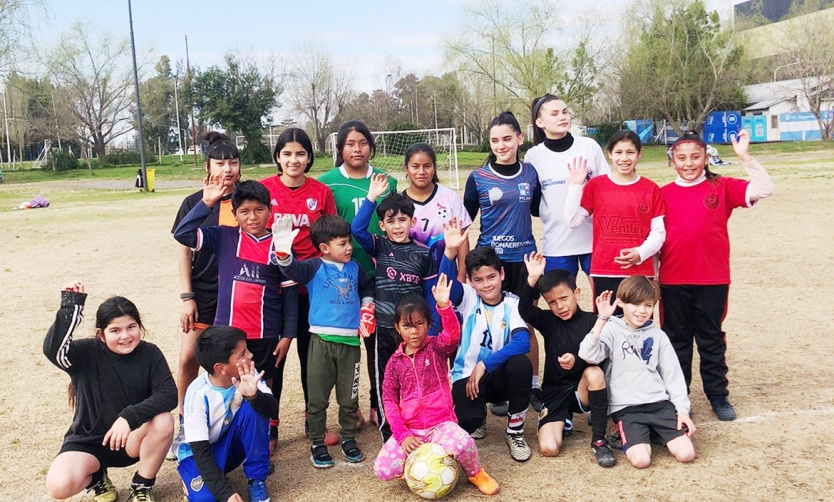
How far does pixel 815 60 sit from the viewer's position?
39406mm

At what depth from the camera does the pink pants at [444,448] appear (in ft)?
10.8

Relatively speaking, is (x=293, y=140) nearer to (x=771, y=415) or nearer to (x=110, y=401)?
(x=110, y=401)

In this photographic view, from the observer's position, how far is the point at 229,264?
147 inches

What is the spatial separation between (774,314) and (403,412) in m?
4.29

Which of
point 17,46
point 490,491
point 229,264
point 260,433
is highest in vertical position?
point 17,46

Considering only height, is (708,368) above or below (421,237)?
below

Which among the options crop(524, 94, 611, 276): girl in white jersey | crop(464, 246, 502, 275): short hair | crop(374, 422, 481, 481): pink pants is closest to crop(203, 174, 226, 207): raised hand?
crop(464, 246, 502, 275): short hair

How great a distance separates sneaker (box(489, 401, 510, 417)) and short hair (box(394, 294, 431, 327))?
1.17m

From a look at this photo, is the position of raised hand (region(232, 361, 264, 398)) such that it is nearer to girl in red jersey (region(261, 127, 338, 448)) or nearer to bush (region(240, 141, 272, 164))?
girl in red jersey (region(261, 127, 338, 448))

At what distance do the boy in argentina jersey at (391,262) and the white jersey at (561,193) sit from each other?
95cm

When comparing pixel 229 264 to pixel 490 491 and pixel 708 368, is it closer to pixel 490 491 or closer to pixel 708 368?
pixel 490 491

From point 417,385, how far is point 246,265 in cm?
117

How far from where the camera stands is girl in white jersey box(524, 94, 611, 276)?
434 cm

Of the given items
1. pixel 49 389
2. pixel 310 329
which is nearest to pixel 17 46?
pixel 49 389
